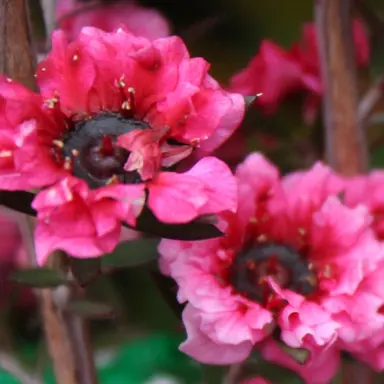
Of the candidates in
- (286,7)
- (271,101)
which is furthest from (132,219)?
(286,7)

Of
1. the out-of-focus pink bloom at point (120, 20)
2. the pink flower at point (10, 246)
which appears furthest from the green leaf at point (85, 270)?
the pink flower at point (10, 246)

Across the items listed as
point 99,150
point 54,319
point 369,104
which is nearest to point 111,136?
point 99,150

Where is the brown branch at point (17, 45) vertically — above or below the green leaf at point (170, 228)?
above

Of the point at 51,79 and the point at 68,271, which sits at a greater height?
the point at 51,79

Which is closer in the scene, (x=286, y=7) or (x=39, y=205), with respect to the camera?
(x=39, y=205)

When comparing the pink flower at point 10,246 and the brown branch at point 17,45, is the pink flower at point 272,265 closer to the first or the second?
the brown branch at point 17,45

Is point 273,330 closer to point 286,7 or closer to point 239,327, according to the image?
point 239,327
